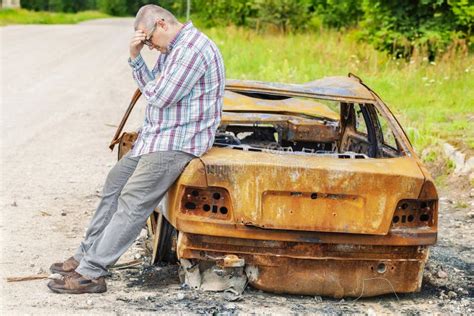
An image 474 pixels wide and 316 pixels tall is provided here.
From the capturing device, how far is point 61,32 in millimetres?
34375

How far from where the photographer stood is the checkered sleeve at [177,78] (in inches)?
224

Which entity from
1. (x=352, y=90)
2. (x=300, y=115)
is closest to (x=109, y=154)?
(x=300, y=115)

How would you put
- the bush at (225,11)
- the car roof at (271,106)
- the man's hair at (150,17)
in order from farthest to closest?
the bush at (225,11)
the car roof at (271,106)
the man's hair at (150,17)

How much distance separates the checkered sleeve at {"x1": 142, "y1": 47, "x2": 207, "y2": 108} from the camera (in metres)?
5.69

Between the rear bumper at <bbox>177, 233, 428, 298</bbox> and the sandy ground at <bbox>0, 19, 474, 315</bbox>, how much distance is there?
0.11 m

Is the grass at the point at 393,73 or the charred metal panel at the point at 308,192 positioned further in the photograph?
the grass at the point at 393,73

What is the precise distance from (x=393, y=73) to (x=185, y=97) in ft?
33.3

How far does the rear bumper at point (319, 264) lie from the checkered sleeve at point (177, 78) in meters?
0.81

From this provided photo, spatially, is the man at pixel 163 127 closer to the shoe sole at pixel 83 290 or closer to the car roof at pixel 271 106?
the shoe sole at pixel 83 290

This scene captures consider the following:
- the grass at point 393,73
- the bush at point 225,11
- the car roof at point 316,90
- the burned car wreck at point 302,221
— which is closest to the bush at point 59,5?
the bush at point 225,11

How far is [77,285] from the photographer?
5.75 metres

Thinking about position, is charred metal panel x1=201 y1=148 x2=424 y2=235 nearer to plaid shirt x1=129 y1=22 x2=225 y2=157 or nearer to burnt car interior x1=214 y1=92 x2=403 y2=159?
plaid shirt x1=129 y1=22 x2=225 y2=157

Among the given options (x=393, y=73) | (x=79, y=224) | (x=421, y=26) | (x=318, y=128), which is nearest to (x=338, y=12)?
(x=421, y=26)

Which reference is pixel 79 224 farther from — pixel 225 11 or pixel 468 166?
pixel 225 11
